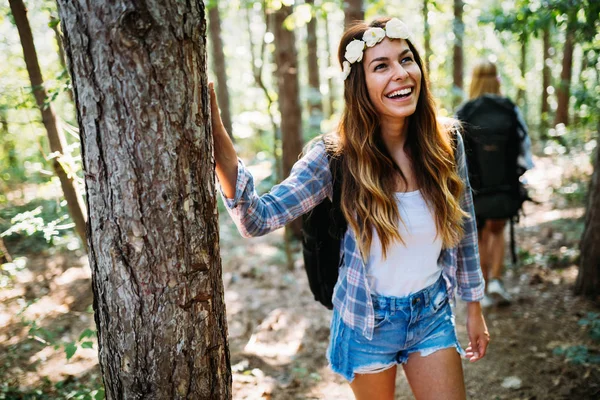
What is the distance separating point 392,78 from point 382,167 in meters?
0.43

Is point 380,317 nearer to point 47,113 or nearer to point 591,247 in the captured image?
point 47,113

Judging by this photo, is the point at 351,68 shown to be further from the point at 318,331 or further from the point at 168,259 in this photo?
the point at 318,331

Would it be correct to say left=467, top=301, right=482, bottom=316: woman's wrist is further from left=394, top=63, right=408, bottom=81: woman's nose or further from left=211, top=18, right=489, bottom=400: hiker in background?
left=394, top=63, right=408, bottom=81: woman's nose

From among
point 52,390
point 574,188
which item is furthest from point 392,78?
point 574,188

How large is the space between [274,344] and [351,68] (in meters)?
3.11

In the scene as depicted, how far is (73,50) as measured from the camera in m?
1.33

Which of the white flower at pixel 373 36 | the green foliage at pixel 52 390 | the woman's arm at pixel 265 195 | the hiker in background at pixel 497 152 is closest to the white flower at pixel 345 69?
the white flower at pixel 373 36

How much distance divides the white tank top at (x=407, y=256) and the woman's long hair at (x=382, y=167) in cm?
4

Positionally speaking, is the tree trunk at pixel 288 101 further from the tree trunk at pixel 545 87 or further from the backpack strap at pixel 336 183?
the tree trunk at pixel 545 87

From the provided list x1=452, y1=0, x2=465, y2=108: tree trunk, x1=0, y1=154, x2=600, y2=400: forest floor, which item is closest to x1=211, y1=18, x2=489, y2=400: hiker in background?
x1=0, y1=154, x2=600, y2=400: forest floor

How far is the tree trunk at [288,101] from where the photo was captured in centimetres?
642

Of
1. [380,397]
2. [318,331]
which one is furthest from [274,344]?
[380,397]

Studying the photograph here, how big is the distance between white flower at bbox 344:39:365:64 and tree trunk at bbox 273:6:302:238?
4.56 meters

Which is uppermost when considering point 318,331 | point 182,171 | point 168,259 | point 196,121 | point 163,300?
point 196,121
